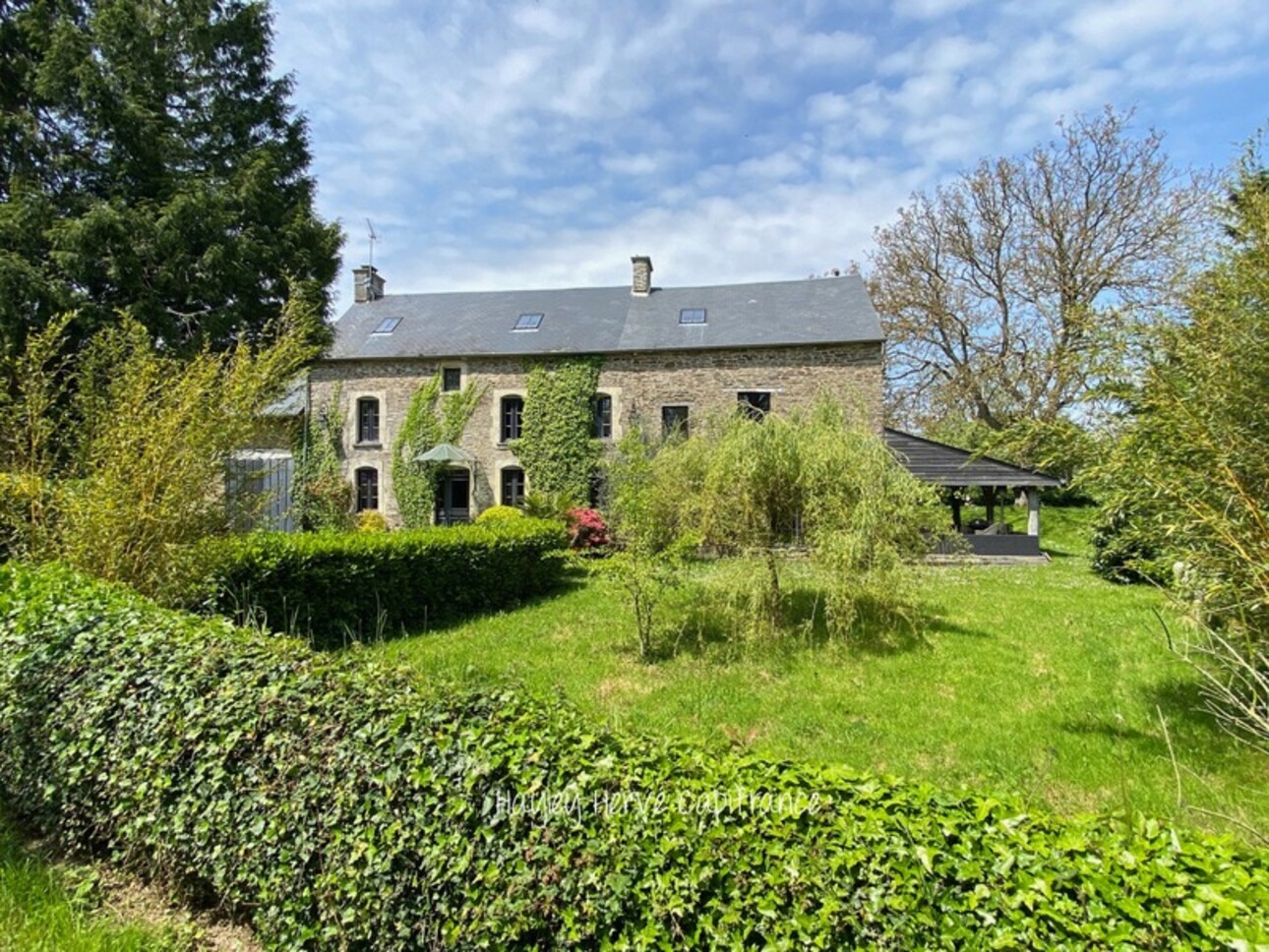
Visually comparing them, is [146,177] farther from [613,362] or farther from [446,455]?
[613,362]

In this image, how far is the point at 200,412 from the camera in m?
4.45

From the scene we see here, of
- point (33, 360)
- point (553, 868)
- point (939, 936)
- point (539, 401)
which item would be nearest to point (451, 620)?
point (33, 360)

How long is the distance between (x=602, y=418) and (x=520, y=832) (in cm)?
1571

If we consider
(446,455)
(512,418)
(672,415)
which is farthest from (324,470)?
(672,415)

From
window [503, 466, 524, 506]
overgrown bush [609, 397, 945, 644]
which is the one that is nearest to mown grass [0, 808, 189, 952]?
overgrown bush [609, 397, 945, 644]

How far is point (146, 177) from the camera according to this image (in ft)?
31.4

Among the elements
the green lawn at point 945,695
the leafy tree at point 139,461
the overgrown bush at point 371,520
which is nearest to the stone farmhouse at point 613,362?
the overgrown bush at point 371,520

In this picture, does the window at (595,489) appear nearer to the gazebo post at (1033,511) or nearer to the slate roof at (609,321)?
the slate roof at (609,321)

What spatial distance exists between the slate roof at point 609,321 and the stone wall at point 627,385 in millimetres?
326

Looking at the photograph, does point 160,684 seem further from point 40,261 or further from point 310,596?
point 40,261

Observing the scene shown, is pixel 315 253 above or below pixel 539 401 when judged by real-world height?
above

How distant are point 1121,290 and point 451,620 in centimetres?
2233

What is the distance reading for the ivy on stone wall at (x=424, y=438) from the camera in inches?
690

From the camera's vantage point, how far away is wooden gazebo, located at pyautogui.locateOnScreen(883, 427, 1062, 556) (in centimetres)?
1422
